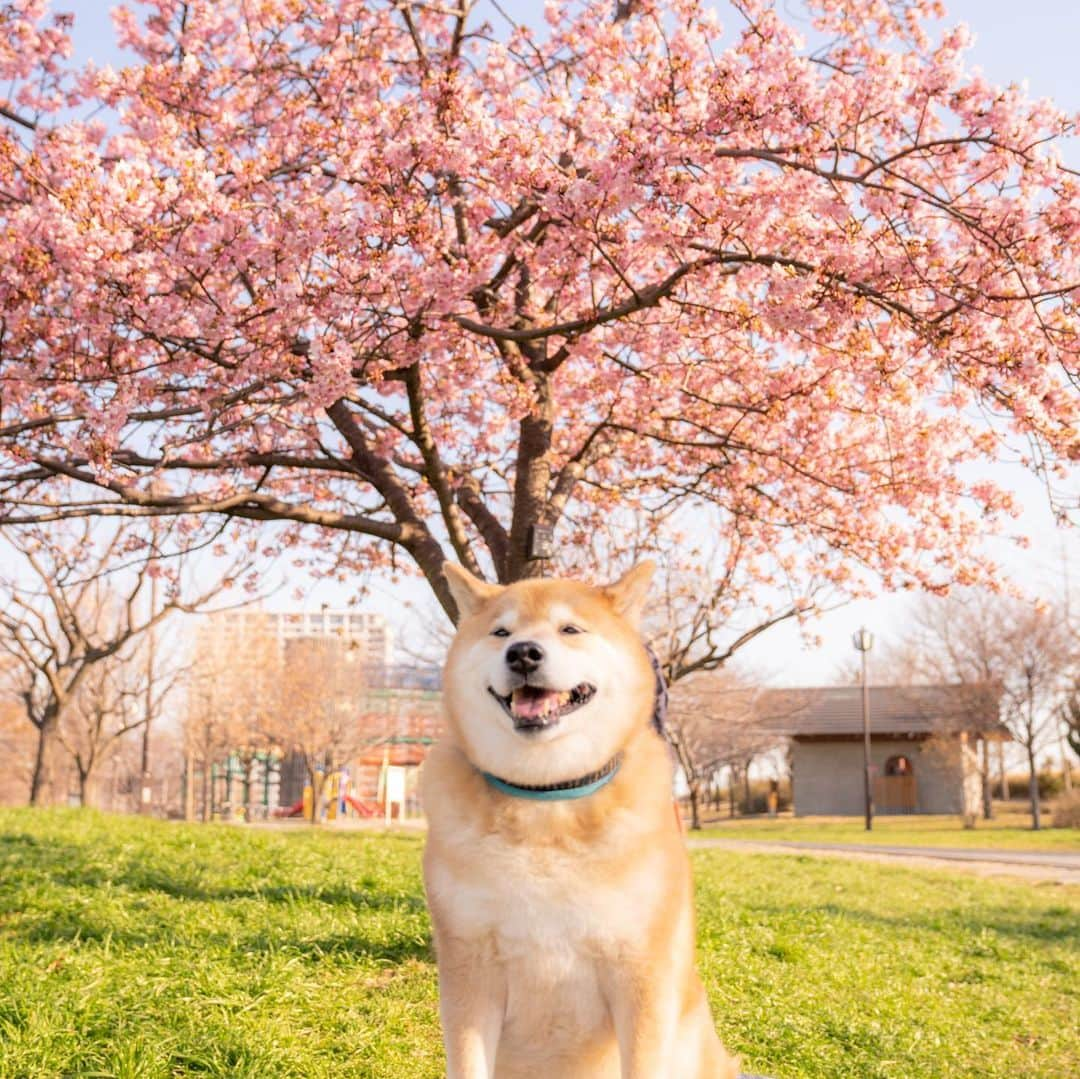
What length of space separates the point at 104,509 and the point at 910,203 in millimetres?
5701

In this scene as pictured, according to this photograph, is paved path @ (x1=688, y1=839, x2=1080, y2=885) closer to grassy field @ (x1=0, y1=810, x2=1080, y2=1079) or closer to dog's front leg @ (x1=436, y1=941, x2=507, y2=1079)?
grassy field @ (x1=0, y1=810, x2=1080, y2=1079)

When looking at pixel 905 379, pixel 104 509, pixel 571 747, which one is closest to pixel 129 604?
pixel 104 509

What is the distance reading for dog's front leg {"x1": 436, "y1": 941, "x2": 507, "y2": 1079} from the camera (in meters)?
2.82

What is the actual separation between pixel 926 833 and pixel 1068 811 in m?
3.93

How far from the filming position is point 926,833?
102ft

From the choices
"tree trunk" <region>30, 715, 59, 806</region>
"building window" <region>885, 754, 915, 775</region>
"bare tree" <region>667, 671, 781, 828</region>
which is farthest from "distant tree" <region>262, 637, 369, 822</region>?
"building window" <region>885, 754, 915, 775</region>

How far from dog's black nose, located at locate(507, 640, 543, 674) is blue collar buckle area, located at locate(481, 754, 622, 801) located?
1.06 ft

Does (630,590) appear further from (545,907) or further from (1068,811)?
(1068,811)

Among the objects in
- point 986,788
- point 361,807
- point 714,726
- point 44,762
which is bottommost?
point 361,807

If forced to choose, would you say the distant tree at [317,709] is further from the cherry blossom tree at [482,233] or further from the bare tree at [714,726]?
the cherry blossom tree at [482,233]

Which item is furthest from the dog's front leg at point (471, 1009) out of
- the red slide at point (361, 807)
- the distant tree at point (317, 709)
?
the red slide at point (361, 807)

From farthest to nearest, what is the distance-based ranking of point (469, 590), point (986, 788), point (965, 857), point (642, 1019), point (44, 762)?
point (986, 788)
point (965, 857)
point (44, 762)
point (469, 590)
point (642, 1019)

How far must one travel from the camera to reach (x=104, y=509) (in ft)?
24.3

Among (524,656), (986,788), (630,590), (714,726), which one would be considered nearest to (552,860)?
(524,656)
